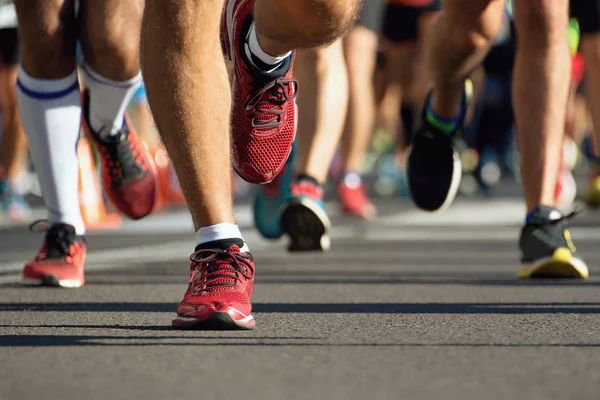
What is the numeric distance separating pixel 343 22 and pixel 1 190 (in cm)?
640

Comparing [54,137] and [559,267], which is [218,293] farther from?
[559,267]

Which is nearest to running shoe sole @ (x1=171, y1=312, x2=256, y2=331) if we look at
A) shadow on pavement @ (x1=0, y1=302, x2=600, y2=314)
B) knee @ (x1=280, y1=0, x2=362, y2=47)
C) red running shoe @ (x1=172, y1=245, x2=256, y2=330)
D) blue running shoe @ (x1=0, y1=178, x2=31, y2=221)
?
red running shoe @ (x1=172, y1=245, x2=256, y2=330)

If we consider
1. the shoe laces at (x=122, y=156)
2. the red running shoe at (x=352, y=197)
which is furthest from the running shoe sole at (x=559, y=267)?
the red running shoe at (x=352, y=197)

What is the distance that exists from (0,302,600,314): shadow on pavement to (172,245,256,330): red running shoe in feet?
1.14

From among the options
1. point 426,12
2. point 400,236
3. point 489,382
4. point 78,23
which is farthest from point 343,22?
point 426,12

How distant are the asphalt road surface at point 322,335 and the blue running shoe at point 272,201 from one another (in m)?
0.12

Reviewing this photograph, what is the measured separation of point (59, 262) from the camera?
4.36 meters

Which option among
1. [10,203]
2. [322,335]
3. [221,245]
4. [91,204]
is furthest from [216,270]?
[10,203]

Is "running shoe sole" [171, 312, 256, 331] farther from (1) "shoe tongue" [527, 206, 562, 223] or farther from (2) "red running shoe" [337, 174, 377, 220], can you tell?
(2) "red running shoe" [337, 174, 377, 220]

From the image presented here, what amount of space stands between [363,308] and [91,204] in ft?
16.3

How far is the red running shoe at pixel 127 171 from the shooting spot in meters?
4.78

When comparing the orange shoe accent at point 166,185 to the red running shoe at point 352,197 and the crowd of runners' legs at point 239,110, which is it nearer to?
the red running shoe at point 352,197

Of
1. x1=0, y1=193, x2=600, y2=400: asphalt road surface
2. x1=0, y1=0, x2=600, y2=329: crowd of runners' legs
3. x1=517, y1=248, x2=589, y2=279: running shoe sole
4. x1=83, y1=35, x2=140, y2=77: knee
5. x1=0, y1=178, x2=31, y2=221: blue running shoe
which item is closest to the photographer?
x1=0, y1=193, x2=600, y2=400: asphalt road surface

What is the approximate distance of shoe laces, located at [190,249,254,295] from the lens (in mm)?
3262
